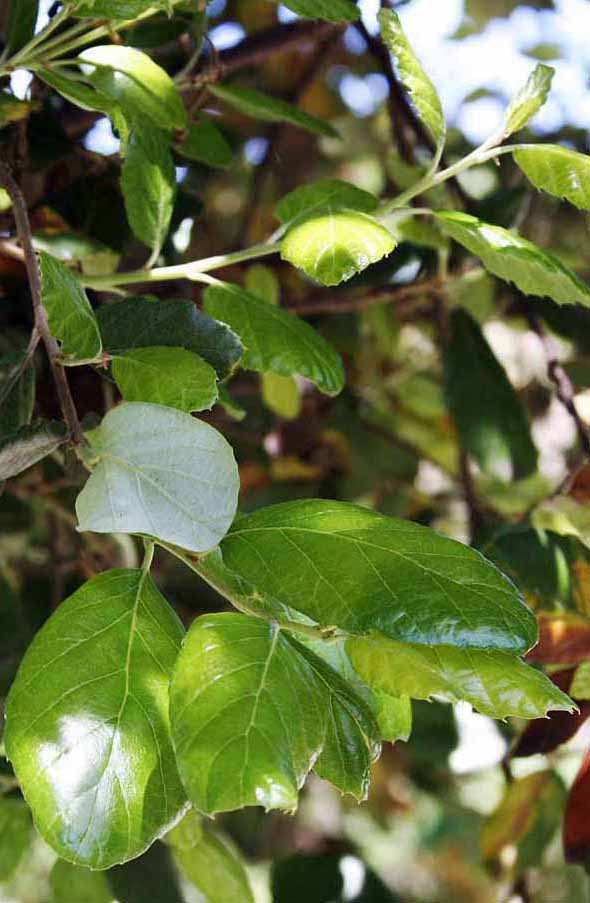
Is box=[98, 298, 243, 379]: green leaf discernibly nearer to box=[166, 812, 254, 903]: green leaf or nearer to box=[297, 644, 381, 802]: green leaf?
box=[297, 644, 381, 802]: green leaf

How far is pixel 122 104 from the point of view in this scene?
0.70 meters

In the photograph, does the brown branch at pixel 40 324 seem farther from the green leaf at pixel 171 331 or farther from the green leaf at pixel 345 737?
the green leaf at pixel 345 737

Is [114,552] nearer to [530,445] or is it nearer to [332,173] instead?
[530,445]

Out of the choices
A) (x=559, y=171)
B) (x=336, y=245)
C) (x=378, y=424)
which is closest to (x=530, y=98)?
(x=559, y=171)

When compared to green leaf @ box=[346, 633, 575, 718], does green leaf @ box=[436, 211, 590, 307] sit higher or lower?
higher

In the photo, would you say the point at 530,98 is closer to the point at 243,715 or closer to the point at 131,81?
the point at 131,81

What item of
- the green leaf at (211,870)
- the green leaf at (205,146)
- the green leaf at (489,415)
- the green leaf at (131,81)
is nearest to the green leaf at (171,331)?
the green leaf at (131,81)

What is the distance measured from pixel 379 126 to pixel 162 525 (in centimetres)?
152

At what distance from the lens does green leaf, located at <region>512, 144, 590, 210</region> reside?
634mm

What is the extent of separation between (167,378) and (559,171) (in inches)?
9.9

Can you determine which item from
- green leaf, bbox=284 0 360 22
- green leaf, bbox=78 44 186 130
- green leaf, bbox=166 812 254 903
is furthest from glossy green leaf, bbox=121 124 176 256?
green leaf, bbox=166 812 254 903

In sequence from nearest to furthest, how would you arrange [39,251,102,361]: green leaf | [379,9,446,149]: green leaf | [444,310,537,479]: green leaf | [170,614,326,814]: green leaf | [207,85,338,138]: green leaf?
[170,614,326,814]: green leaf
[39,251,102,361]: green leaf
[379,9,446,149]: green leaf
[207,85,338,138]: green leaf
[444,310,537,479]: green leaf

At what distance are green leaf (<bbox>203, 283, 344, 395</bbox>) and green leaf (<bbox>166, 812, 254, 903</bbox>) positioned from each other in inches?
13.6

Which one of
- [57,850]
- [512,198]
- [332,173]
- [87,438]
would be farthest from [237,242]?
[57,850]
